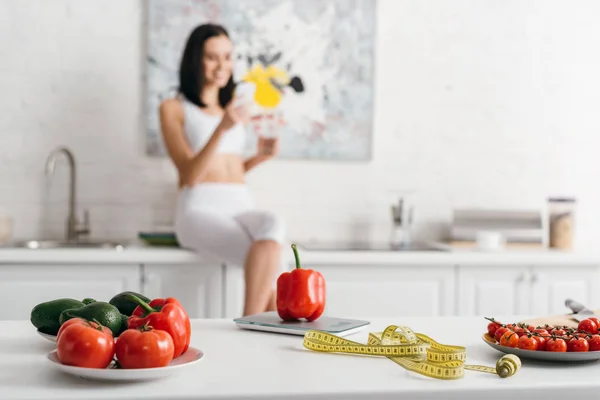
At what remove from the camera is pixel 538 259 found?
12.2 feet

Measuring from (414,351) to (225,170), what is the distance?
7.64 feet

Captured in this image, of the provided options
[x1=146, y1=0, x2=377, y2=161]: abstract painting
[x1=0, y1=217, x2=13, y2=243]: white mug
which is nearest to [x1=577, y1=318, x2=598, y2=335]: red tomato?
[x1=146, y1=0, x2=377, y2=161]: abstract painting

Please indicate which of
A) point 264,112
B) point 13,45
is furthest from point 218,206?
point 13,45

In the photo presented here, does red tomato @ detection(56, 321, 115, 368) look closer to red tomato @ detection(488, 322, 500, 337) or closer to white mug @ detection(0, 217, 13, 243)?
red tomato @ detection(488, 322, 500, 337)

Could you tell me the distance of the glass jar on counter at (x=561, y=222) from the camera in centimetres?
405

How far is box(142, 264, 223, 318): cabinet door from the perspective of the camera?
3473 millimetres

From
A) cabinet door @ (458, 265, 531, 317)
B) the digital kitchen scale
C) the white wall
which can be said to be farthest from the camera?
the white wall

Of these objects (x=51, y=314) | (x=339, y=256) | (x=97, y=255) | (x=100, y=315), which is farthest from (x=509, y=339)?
(x=97, y=255)

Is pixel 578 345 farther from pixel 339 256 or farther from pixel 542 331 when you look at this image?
pixel 339 256

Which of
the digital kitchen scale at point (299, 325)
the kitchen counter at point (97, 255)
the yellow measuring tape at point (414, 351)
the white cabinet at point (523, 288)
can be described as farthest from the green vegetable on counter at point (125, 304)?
the white cabinet at point (523, 288)

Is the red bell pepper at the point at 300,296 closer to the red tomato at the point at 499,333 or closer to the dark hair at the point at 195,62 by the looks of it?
the red tomato at the point at 499,333

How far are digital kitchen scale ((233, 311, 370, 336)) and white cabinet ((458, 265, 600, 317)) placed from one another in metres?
1.99

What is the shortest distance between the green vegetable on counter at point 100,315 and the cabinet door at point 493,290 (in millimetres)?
2486

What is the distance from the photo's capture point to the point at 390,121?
4211 millimetres
